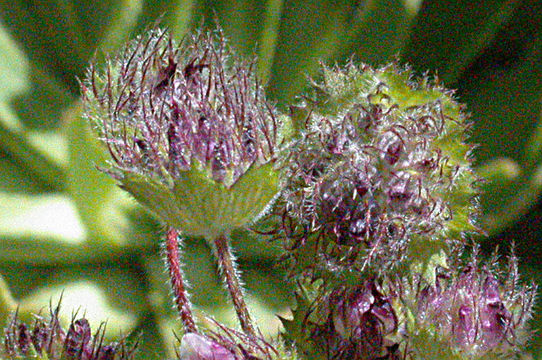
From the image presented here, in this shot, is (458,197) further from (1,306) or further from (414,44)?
(414,44)

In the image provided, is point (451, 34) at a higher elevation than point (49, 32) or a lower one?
lower

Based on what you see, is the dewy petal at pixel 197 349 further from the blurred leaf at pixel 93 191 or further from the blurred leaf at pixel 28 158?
the blurred leaf at pixel 28 158

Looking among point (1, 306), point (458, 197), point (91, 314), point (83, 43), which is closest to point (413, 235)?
point (458, 197)

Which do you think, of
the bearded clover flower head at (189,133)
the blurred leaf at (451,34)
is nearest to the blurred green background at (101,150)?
the blurred leaf at (451,34)

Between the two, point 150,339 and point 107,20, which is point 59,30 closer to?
point 107,20

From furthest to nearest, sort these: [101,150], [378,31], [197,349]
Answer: [378,31] < [101,150] < [197,349]

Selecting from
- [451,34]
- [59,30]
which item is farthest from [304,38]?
[59,30]
